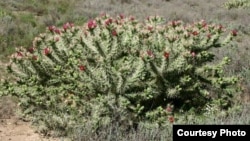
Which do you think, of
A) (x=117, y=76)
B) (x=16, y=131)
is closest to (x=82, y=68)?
Result: (x=117, y=76)

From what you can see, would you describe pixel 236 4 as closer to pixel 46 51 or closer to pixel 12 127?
pixel 46 51

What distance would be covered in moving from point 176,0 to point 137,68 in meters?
14.8

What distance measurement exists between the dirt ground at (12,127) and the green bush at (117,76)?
14cm

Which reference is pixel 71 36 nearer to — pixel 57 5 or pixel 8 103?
pixel 8 103

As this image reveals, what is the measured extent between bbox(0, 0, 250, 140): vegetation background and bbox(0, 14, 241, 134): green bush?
0.36 metres

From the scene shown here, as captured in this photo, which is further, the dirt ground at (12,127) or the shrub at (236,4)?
the shrub at (236,4)

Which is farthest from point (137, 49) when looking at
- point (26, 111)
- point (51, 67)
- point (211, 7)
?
point (211, 7)

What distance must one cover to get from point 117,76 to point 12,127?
158 centimetres

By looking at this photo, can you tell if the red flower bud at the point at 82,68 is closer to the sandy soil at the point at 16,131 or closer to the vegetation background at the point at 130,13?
the vegetation background at the point at 130,13

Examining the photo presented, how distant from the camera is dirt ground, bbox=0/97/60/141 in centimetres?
530

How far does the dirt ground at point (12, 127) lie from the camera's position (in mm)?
5301

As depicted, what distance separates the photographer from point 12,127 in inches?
224

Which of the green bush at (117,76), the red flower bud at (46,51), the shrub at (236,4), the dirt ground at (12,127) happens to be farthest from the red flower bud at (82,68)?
the shrub at (236,4)

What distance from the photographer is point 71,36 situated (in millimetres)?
6262
